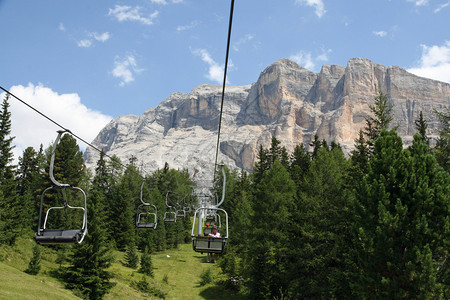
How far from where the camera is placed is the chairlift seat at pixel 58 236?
37.7 ft

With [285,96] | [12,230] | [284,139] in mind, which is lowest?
[12,230]

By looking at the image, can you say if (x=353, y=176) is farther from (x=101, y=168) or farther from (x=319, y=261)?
(x=101, y=168)

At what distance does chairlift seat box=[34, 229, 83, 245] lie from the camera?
1149 centimetres

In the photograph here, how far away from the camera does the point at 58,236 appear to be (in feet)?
38.2

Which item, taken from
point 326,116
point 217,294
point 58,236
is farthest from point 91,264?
point 326,116

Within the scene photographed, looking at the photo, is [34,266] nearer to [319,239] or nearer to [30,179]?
[319,239]

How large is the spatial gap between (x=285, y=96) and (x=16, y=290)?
183 metres

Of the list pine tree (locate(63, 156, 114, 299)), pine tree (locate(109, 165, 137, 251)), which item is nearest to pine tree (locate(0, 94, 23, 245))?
pine tree (locate(63, 156, 114, 299))

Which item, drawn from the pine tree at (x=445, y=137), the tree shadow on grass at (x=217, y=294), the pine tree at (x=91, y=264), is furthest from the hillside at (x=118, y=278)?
the pine tree at (x=445, y=137)

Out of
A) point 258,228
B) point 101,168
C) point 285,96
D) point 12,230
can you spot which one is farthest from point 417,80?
point 12,230

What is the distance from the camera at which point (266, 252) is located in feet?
108

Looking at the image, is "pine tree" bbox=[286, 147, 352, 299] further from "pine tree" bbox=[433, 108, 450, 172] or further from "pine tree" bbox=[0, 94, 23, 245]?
"pine tree" bbox=[0, 94, 23, 245]

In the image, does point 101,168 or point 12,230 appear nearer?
point 12,230

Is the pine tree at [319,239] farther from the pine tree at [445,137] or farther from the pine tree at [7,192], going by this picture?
the pine tree at [7,192]
